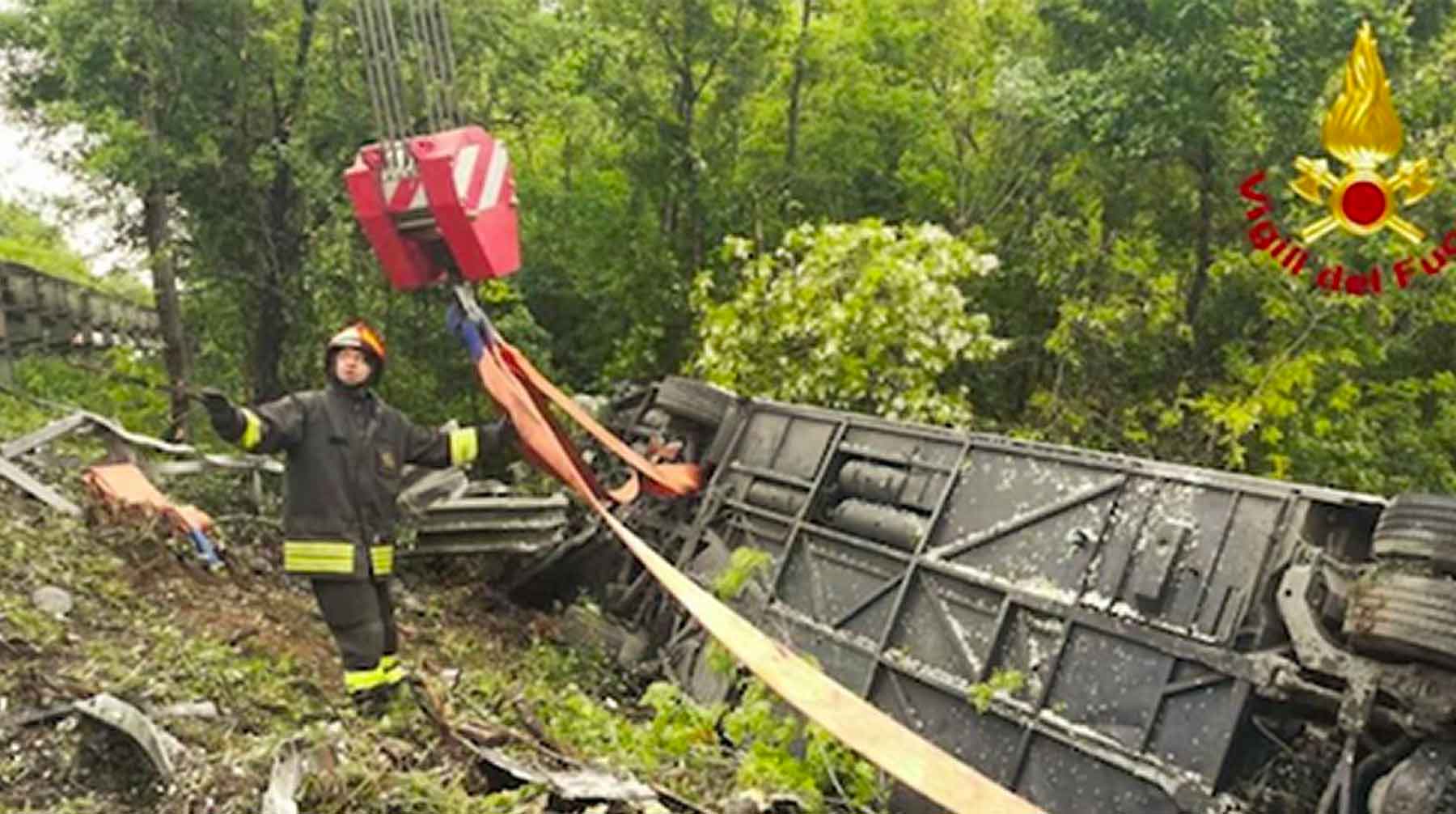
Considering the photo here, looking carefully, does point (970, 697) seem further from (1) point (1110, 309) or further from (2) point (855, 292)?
(1) point (1110, 309)

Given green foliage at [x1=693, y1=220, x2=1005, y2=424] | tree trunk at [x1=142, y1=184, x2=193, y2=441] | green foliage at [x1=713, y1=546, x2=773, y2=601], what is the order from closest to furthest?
green foliage at [x1=713, y1=546, x2=773, y2=601] → green foliage at [x1=693, y1=220, x2=1005, y2=424] → tree trunk at [x1=142, y1=184, x2=193, y2=441]

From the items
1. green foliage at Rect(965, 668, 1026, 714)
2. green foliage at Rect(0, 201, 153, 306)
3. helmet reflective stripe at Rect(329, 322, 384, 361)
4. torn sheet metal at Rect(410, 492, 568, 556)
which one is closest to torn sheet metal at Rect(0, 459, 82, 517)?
torn sheet metal at Rect(410, 492, 568, 556)

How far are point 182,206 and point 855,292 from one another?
6.07 metres

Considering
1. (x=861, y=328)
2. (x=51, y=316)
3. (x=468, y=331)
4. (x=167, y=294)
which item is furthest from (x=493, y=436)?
(x=51, y=316)

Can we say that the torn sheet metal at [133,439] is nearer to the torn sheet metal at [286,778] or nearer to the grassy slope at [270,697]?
the grassy slope at [270,697]

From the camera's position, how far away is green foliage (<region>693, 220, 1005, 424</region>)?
9.25 m

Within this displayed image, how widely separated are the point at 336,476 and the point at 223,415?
0.58m

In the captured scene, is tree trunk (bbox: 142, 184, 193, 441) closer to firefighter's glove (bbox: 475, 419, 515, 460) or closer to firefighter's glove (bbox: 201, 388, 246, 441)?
firefighter's glove (bbox: 475, 419, 515, 460)

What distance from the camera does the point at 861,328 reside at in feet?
30.7

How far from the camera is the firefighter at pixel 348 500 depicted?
14.8ft

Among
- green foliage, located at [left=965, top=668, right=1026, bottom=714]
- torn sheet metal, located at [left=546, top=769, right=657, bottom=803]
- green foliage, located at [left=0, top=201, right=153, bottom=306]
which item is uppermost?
green foliage, located at [left=965, top=668, right=1026, bottom=714]

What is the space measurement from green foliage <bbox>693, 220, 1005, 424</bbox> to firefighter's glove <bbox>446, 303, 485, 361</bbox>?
4014 mm

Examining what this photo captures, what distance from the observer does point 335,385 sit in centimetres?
469

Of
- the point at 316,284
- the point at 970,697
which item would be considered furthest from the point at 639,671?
the point at 316,284
